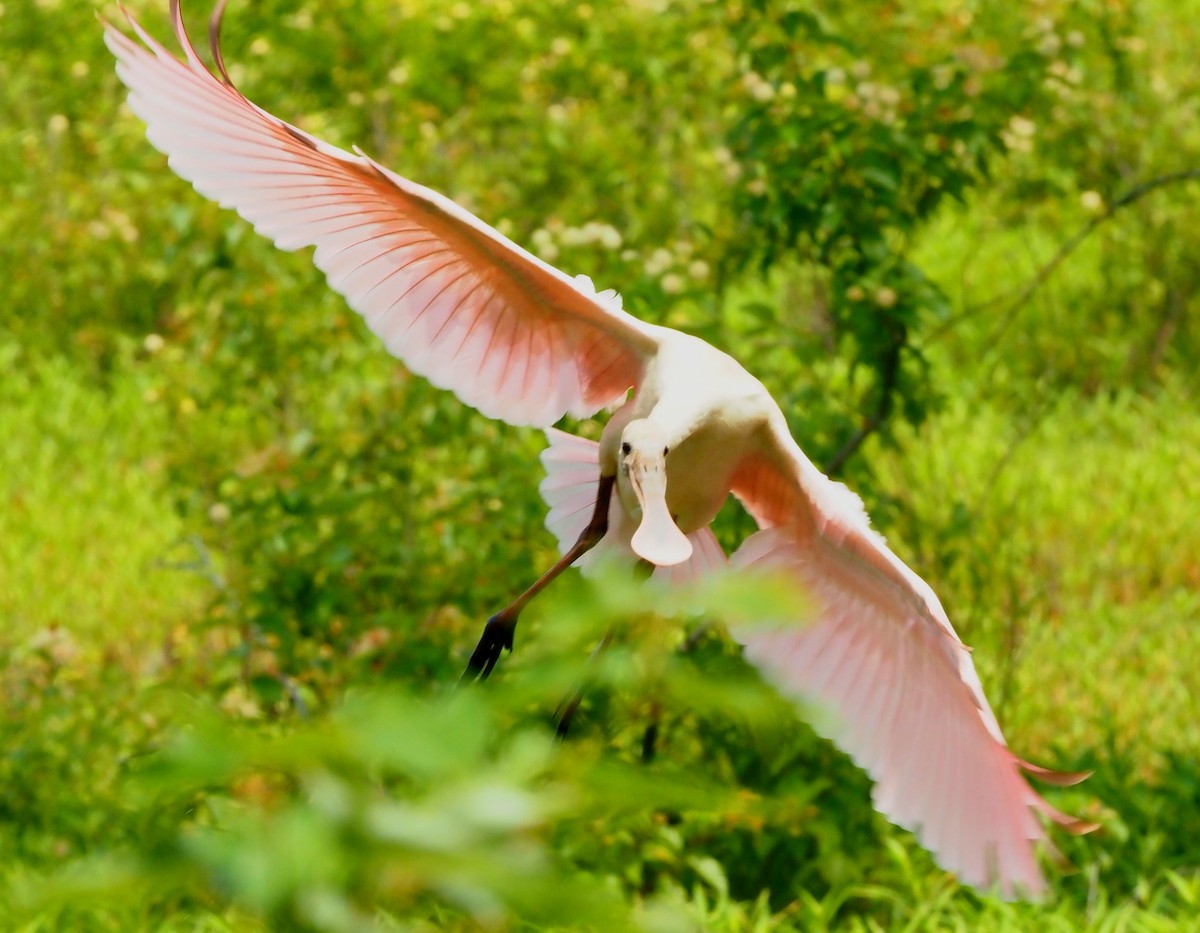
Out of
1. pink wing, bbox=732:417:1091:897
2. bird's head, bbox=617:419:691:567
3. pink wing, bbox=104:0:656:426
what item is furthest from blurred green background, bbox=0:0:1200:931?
pink wing, bbox=104:0:656:426

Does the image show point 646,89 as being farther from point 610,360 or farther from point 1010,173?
point 610,360

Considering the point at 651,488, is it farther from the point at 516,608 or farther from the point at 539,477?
the point at 539,477

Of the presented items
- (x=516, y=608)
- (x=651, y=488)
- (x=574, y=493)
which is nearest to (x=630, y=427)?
(x=651, y=488)

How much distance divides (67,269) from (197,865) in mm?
5956

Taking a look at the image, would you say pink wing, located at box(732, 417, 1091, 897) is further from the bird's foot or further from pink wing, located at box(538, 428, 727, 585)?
the bird's foot

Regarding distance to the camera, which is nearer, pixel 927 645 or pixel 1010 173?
pixel 927 645

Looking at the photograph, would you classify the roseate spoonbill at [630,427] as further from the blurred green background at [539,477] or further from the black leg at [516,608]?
the blurred green background at [539,477]

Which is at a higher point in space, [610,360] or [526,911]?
[526,911]

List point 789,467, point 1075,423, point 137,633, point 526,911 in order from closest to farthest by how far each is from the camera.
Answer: point 526,911 → point 789,467 → point 137,633 → point 1075,423

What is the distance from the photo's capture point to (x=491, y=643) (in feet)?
8.28

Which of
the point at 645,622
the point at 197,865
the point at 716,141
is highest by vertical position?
the point at 197,865

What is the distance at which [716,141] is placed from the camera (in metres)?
6.59

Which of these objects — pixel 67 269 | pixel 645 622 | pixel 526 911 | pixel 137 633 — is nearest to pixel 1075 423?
pixel 137 633

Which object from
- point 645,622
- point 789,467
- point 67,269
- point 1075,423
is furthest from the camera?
point 67,269
